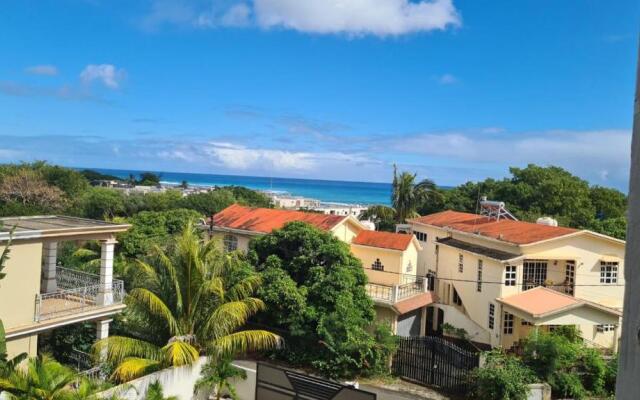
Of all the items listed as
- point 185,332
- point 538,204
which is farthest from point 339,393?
point 538,204

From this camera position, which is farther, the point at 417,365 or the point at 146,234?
the point at 146,234

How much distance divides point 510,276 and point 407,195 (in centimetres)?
1898

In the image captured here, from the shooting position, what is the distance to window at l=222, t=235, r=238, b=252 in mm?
26478

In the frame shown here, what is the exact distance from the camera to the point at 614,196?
43781 mm

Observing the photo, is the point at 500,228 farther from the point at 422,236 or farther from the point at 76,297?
the point at 76,297

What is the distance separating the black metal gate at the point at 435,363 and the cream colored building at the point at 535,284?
3.63 meters

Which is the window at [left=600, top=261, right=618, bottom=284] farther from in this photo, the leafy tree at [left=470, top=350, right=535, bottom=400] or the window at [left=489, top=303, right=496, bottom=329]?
the leafy tree at [left=470, top=350, right=535, bottom=400]

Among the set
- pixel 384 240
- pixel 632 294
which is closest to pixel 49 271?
pixel 384 240

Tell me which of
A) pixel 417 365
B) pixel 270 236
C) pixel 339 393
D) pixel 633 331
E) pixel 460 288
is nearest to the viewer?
pixel 633 331

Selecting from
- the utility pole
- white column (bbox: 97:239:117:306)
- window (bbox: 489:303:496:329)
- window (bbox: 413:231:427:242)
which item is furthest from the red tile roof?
the utility pole

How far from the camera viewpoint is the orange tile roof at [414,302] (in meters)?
20.9

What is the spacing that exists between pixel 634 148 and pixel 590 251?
22980mm

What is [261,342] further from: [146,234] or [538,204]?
[538,204]

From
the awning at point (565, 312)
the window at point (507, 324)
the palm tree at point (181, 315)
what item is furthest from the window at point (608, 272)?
the palm tree at point (181, 315)
